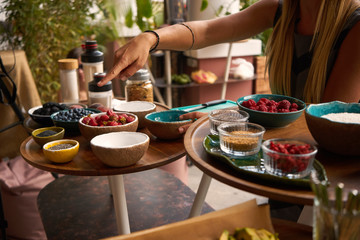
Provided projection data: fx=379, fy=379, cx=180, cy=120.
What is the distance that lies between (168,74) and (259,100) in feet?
7.85

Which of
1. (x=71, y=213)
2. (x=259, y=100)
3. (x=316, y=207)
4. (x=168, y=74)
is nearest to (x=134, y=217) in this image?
(x=71, y=213)

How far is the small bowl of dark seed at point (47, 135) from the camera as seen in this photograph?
3.93 ft

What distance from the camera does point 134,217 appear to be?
1745 millimetres

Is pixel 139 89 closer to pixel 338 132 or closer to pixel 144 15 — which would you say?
pixel 338 132

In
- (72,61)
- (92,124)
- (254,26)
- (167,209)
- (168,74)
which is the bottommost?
(167,209)

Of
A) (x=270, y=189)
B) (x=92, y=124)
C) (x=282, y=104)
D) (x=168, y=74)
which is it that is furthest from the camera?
(x=168, y=74)

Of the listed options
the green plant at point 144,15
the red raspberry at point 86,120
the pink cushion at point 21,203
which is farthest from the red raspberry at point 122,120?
the green plant at point 144,15

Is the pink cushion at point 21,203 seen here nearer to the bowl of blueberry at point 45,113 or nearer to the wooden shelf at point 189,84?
the bowl of blueberry at point 45,113

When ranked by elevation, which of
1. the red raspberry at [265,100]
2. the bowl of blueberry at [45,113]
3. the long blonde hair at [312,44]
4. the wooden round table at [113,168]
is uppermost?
the long blonde hair at [312,44]

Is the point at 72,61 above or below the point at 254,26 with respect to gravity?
below

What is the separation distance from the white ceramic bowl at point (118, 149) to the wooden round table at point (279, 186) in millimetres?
152

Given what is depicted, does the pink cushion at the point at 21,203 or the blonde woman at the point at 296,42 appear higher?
the blonde woman at the point at 296,42

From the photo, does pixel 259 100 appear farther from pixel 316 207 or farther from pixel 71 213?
pixel 71 213

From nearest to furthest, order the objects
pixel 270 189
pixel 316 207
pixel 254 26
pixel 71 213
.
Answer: pixel 316 207 → pixel 270 189 → pixel 254 26 → pixel 71 213
